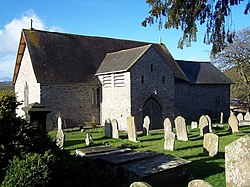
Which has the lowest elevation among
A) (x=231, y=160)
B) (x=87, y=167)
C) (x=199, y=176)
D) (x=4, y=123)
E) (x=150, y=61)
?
(x=199, y=176)

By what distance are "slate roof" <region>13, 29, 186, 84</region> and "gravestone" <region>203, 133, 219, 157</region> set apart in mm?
13572

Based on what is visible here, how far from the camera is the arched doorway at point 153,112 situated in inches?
835

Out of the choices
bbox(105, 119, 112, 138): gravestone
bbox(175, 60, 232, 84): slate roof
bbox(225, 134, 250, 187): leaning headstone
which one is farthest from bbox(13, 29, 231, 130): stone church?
bbox(225, 134, 250, 187): leaning headstone

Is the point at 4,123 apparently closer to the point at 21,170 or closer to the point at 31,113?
the point at 21,170

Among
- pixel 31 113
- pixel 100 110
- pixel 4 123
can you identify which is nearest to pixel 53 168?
pixel 4 123

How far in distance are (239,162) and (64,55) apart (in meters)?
20.6

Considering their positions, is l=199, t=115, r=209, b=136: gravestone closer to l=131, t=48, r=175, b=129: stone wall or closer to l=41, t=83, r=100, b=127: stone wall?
l=131, t=48, r=175, b=129: stone wall

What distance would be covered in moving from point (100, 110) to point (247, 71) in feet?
64.7

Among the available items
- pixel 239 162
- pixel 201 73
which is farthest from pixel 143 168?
pixel 201 73

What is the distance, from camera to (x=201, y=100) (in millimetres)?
27188

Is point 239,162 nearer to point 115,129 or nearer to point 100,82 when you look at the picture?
point 115,129

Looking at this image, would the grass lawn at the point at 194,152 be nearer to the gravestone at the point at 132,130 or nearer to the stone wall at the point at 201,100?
the gravestone at the point at 132,130

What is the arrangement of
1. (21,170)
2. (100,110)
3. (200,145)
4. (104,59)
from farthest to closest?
(104,59) → (100,110) → (200,145) → (21,170)

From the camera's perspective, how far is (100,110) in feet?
77.5
